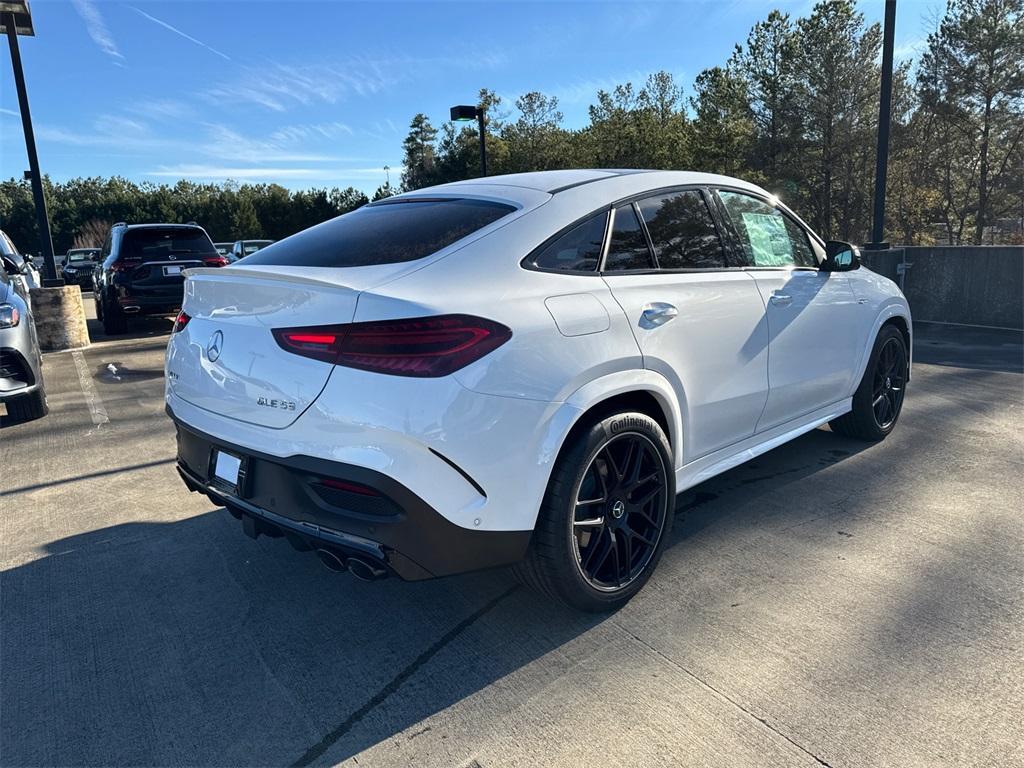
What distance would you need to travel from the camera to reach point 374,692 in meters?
2.29

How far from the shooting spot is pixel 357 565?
2.23 m

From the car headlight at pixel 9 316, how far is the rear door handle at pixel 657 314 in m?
4.92

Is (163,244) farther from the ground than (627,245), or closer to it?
farther from the ground

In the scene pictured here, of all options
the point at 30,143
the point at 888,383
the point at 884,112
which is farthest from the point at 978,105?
the point at 30,143

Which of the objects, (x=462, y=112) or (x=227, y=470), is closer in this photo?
(x=227, y=470)

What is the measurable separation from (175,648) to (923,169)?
3103cm

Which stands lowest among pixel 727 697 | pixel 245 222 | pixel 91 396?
pixel 727 697

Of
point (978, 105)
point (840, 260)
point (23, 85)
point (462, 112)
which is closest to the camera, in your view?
point (840, 260)

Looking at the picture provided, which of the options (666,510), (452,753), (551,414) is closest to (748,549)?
(666,510)

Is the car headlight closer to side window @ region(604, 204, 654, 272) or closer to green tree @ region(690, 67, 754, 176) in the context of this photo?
side window @ region(604, 204, 654, 272)

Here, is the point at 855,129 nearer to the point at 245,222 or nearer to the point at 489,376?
the point at 489,376

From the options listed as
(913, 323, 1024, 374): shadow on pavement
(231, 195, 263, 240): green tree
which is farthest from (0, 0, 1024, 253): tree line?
(231, 195, 263, 240): green tree

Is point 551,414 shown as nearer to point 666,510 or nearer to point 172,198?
point 666,510

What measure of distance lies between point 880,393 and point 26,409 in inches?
258
